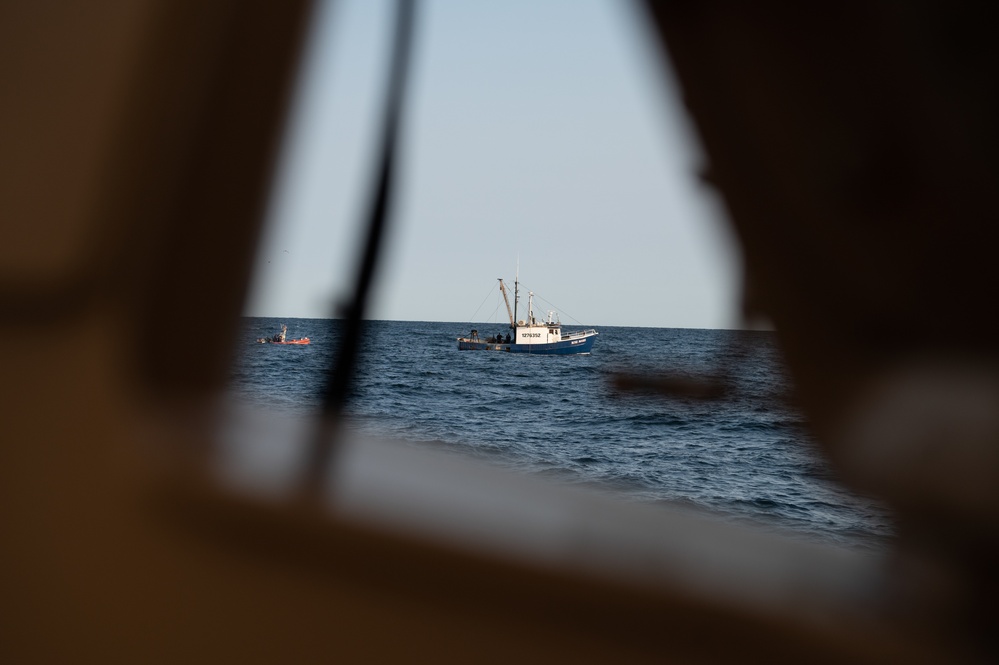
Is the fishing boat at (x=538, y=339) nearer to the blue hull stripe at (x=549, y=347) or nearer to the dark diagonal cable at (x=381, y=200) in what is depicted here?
the blue hull stripe at (x=549, y=347)

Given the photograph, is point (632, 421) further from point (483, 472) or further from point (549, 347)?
point (549, 347)

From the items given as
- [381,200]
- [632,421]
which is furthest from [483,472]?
[632,421]

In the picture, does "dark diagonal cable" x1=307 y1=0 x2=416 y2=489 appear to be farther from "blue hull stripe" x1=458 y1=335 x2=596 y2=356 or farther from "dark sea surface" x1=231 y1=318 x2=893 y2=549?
"blue hull stripe" x1=458 y1=335 x2=596 y2=356

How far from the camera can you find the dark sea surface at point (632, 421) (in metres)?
0.63

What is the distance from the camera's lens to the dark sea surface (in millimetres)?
631

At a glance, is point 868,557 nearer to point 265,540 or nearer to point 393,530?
point 393,530

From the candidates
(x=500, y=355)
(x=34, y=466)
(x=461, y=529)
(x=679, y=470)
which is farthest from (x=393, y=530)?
(x=500, y=355)

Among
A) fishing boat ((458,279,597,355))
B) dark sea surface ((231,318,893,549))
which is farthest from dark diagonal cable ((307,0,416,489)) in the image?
fishing boat ((458,279,597,355))

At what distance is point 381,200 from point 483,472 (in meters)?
0.30

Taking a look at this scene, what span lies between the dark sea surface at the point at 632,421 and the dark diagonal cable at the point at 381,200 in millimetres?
15

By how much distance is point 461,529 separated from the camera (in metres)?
0.66

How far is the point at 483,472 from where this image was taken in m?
0.84

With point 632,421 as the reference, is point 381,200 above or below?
above

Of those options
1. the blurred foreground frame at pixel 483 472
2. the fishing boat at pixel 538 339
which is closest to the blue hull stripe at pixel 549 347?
the fishing boat at pixel 538 339
